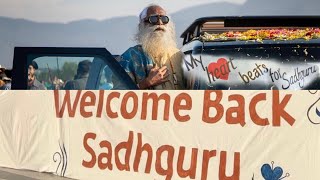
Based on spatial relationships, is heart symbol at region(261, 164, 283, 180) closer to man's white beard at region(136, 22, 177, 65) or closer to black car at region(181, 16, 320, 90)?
black car at region(181, 16, 320, 90)

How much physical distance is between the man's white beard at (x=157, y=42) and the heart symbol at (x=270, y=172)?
5.93 feet

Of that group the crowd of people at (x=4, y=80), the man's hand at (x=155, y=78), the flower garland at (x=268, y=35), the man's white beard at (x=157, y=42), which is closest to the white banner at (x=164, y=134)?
the man's hand at (x=155, y=78)

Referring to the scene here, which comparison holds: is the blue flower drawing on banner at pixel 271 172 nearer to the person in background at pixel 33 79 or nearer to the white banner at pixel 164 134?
the white banner at pixel 164 134

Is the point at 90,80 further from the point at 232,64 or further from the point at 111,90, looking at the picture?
the point at 232,64

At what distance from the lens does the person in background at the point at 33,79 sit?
581 centimetres

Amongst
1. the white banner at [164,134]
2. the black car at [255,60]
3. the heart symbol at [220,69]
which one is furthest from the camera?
the heart symbol at [220,69]

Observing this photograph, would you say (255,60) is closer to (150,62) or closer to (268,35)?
(268,35)

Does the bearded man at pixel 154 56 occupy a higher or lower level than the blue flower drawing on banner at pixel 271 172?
higher

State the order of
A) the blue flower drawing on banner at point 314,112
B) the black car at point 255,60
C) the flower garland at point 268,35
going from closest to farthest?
1. the blue flower drawing on banner at point 314,112
2. the black car at point 255,60
3. the flower garland at point 268,35

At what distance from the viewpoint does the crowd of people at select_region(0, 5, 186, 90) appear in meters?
5.57

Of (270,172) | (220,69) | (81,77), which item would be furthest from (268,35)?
(81,77)

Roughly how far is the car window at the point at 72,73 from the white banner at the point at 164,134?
0.40ft

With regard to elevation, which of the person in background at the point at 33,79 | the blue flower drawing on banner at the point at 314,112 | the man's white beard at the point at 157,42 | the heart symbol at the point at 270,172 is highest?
the man's white beard at the point at 157,42

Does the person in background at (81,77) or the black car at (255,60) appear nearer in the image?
the black car at (255,60)
